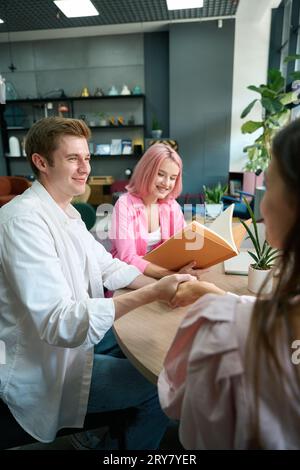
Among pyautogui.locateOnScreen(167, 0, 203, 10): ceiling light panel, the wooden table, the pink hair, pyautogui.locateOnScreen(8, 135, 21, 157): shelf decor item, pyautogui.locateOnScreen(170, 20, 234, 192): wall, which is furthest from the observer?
pyautogui.locateOnScreen(8, 135, 21, 157): shelf decor item

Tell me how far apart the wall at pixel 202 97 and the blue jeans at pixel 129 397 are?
470 cm

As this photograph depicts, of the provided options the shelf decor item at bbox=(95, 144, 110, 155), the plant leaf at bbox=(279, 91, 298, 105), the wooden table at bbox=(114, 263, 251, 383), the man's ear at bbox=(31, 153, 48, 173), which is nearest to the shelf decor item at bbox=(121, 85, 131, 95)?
the shelf decor item at bbox=(95, 144, 110, 155)

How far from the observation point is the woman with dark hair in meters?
0.43

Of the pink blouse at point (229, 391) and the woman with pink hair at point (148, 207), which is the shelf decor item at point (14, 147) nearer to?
the woman with pink hair at point (148, 207)

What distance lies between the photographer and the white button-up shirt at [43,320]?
0.84 metres

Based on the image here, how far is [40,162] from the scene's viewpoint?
1104 millimetres

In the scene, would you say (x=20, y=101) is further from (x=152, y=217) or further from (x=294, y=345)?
(x=294, y=345)

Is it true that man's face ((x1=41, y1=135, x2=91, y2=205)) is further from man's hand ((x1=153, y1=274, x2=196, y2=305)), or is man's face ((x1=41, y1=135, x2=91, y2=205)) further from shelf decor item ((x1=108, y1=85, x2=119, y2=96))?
shelf decor item ((x1=108, y1=85, x2=119, y2=96))

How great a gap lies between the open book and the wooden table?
6.2 inches

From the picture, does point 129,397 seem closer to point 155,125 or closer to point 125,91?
point 155,125

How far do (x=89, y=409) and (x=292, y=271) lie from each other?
827mm

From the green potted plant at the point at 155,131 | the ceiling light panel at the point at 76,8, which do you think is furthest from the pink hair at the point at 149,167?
the green potted plant at the point at 155,131

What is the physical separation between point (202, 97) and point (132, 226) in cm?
429

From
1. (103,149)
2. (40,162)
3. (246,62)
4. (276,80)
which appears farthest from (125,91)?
(40,162)
